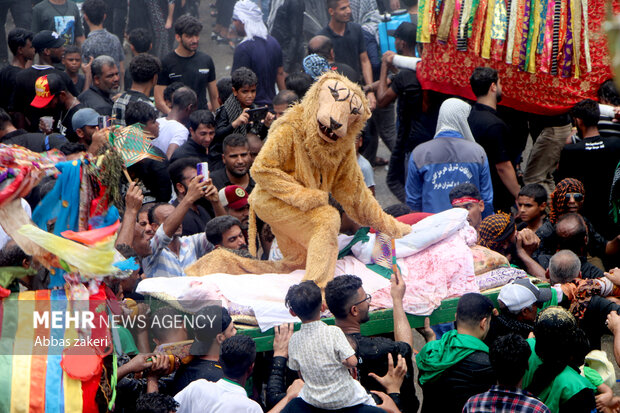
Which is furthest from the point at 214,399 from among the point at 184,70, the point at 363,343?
the point at 184,70

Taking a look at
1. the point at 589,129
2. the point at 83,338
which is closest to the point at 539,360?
the point at 83,338

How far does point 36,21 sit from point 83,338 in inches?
278

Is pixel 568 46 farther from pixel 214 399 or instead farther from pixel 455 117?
pixel 214 399

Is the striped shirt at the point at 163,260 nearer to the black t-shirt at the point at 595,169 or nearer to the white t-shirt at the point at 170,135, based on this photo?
the white t-shirt at the point at 170,135

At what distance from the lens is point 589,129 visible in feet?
21.1

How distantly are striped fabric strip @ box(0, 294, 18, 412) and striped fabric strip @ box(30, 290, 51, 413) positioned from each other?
96 mm

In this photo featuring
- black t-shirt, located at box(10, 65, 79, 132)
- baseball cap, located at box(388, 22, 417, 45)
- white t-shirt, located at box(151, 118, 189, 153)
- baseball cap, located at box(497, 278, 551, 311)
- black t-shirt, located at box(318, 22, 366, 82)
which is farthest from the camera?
black t-shirt, located at box(318, 22, 366, 82)

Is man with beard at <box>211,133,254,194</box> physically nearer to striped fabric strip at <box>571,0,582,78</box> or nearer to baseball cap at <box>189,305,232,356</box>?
baseball cap at <box>189,305,232,356</box>

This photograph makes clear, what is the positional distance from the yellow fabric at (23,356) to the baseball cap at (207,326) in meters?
0.83

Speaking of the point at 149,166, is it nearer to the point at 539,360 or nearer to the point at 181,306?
the point at 181,306

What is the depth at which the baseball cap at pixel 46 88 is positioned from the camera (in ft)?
23.4

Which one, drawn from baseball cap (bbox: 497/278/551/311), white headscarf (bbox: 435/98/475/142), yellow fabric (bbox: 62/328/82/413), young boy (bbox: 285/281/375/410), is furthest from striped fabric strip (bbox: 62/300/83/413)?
white headscarf (bbox: 435/98/475/142)

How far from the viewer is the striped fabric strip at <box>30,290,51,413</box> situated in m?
3.46

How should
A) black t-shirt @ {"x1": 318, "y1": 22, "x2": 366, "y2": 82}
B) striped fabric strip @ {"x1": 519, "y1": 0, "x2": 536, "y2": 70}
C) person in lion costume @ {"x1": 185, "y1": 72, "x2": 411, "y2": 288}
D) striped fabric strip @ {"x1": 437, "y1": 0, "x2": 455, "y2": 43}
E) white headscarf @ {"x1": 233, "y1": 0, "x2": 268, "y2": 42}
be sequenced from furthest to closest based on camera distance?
black t-shirt @ {"x1": 318, "y1": 22, "x2": 366, "y2": 82}, white headscarf @ {"x1": 233, "y1": 0, "x2": 268, "y2": 42}, striped fabric strip @ {"x1": 437, "y1": 0, "x2": 455, "y2": 43}, striped fabric strip @ {"x1": 519, "y1": 0, "x2": 536, "y2": 70}, person in lion costume @ {"x1": 185, "y1": 72, "x2": 411, "y2": 288}
